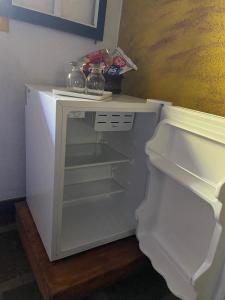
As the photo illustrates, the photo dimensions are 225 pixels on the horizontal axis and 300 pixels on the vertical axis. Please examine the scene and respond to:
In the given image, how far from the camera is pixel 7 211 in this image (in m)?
1.54

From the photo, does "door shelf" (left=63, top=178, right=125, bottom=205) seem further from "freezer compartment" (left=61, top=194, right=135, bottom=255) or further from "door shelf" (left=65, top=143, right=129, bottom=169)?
"door shelf" (left=65, top=143, right=129, bottom=169)

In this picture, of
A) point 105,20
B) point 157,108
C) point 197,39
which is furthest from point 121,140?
point 105,20

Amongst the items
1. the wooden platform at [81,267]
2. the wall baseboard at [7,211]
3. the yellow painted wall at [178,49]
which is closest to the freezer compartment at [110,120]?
the yellow painted wall at [178,49]

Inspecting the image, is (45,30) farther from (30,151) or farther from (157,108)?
(157,108)

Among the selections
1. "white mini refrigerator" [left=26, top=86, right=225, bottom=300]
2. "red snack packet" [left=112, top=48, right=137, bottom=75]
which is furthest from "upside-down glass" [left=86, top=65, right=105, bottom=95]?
"red snack packet" [left=112, top=48, right=137, bottom=75]

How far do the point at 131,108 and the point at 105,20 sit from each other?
2.68 feet

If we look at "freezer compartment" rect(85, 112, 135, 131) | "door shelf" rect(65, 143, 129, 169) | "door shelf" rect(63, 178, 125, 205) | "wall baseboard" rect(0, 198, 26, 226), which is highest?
"freezer compartment" rect(85, 112, 135, 131)

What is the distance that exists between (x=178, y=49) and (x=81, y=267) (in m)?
1.19

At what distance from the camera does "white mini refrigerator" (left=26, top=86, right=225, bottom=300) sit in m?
0.90

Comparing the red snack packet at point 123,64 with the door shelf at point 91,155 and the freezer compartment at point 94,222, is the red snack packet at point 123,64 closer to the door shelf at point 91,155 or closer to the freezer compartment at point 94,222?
the door shelf at point 91,155

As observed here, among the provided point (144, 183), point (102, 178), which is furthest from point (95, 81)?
point (102, 178)

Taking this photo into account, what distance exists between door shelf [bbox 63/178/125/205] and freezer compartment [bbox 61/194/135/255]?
0.05 m

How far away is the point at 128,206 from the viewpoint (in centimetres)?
147

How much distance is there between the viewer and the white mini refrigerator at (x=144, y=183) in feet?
2.95
